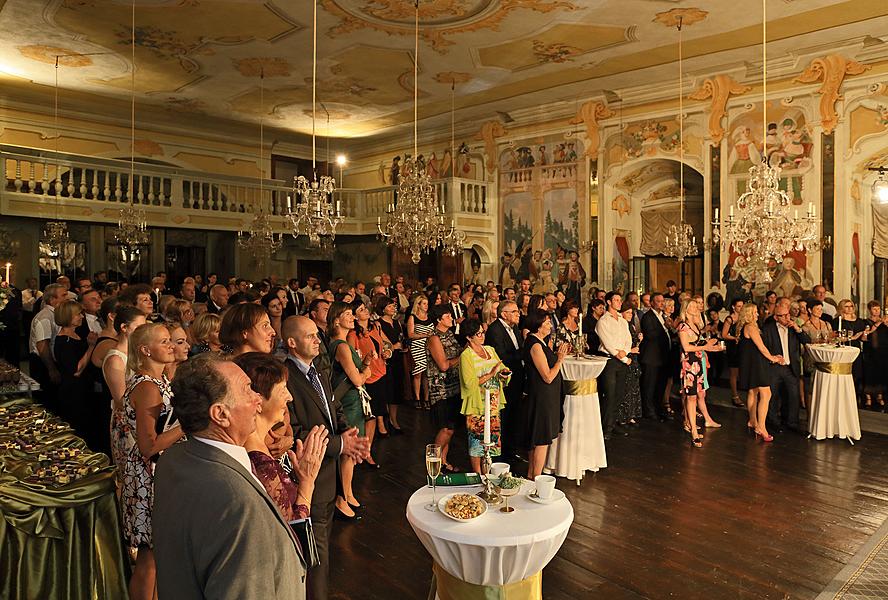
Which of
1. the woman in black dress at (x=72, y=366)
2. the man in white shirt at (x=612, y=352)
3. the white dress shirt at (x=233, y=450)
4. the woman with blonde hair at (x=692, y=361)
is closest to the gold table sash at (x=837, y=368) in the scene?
the woman with blonde hair at (x=692, y=361)

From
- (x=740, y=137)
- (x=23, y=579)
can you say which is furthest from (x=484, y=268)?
(x=23, y=579)

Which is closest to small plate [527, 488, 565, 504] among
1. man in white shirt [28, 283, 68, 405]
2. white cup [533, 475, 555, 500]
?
white cup [533, 475, 555, 500]

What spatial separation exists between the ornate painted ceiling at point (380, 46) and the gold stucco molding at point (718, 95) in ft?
1.14

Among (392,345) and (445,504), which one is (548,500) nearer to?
(445,504)

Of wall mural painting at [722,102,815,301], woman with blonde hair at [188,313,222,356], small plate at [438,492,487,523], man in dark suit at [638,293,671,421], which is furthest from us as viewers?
wall mural painting at [722,102,815,301]

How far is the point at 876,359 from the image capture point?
27.5ft

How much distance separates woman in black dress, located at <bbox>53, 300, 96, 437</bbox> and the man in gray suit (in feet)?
13.5

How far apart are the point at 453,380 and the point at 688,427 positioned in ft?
10.7

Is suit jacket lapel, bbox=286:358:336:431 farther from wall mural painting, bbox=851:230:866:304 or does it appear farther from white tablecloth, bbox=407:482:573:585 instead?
wall mural painting, bbox=851:230:866:304

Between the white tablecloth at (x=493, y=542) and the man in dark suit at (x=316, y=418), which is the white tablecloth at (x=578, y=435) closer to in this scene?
the white tablecloth at (x=493, y=542)

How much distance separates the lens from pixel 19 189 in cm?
1178

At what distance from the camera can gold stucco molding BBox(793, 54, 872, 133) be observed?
32.4 ft

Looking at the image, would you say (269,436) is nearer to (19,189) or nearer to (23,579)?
(23,579)

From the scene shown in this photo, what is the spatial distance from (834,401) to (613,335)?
2.50 metres
